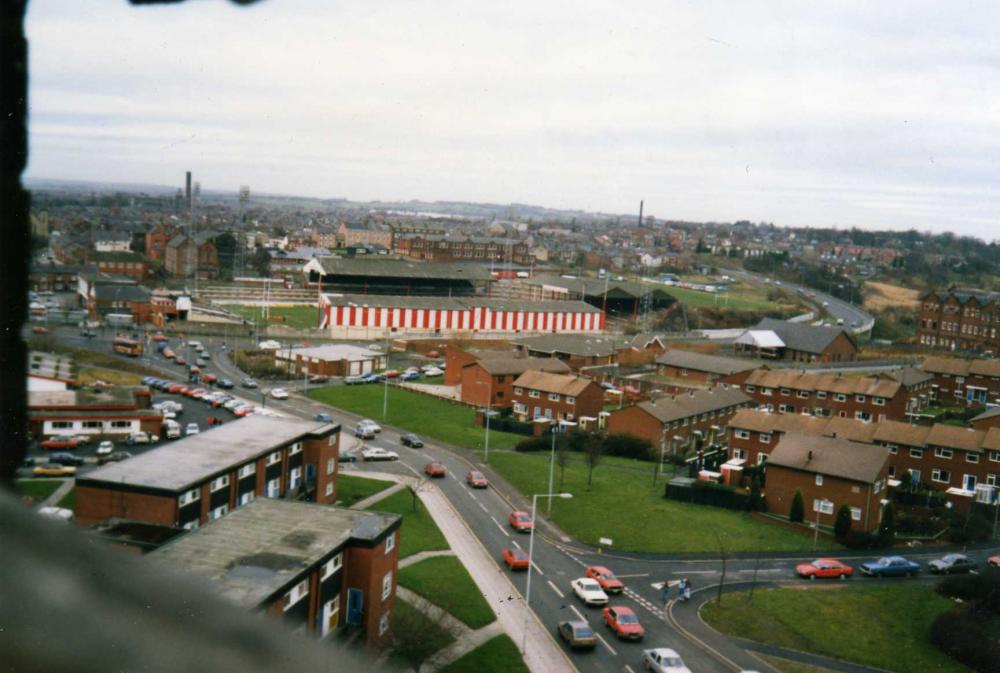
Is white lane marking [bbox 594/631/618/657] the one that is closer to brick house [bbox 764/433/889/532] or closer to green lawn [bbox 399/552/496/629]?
green lawn [bbox 399/552/496/629]

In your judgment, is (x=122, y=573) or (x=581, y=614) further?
(x=581, y=614)

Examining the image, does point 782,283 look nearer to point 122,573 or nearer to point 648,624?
point 648,624

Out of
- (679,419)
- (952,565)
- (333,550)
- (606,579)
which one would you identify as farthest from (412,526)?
(679,419)

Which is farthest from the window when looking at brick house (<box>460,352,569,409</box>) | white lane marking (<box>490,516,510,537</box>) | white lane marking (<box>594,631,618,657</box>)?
brick house (<box>460,352,569,409</box>)

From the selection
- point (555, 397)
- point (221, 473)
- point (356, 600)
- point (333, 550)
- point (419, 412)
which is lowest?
point (419, 412)

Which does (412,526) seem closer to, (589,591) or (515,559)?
(515,559)

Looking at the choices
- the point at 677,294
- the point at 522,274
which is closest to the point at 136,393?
the point at 677,294

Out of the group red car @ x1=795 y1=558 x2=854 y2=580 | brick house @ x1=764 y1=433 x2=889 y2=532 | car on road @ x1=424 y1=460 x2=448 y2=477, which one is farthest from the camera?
car on road @ x1=424 y1=460 x2=448 y2=477
